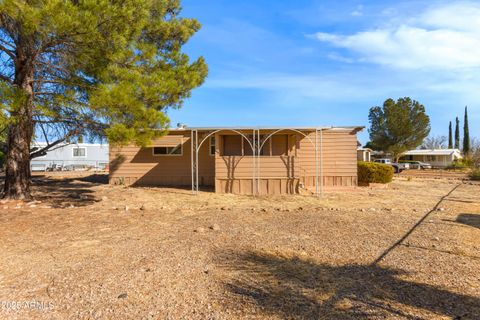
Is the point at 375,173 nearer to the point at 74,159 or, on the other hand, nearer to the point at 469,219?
the point at 469,219

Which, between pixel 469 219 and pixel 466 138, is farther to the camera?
pixel 466 138

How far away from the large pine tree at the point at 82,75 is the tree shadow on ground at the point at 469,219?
Result: 655 centimetres

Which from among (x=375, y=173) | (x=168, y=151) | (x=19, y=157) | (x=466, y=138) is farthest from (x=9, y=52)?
(x=466, y=138)

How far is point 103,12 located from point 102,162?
1064 inches

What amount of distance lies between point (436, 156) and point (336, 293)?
49.1 metres

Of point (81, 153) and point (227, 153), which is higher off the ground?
point (81, 153)

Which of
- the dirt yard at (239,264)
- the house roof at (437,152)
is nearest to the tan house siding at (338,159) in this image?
the dirt yard at (239,264)

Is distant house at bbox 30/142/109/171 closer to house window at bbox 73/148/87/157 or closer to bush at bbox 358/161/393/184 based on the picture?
house window at bbox 73/148/87/157

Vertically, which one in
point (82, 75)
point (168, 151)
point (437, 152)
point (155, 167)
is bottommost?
point (155, 167)

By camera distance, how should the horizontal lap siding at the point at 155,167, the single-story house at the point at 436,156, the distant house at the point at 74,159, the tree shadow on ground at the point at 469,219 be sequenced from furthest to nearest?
the single-story house at the point at 436,156, the distant house at the point at 74,159, the horizontal lap siding at the point at 155,167, the tree shadow on ground at the point at 469,219

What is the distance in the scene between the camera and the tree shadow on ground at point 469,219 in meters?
6.67

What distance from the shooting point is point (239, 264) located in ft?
13.9

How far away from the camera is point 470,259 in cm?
443

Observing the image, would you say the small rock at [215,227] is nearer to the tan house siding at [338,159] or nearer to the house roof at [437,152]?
the tan house siding at [338,159]
